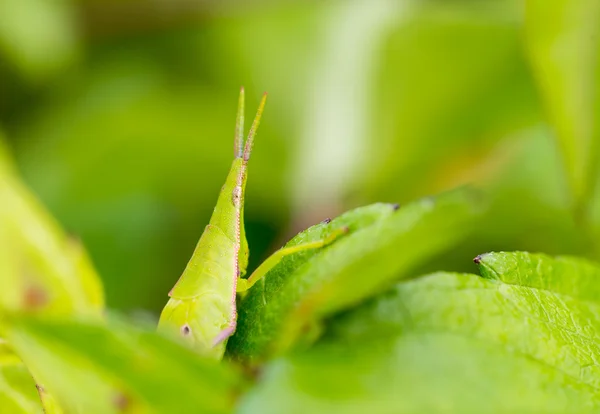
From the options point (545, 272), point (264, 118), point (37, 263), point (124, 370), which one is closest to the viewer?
point (124, 370)

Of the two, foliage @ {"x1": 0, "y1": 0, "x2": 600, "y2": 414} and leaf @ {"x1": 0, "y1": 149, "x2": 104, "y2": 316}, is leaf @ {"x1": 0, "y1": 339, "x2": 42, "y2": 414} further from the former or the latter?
leaf @ {"x1": 0, "y1": 149, "x2": 104, "y2": 316}

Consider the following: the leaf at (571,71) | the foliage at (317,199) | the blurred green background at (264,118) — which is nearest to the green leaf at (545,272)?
the foliage at (317,199)

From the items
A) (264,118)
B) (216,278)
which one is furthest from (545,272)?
(264,118)

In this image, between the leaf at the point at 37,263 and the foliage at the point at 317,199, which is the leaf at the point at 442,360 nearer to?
the foliage at the point at 317,199

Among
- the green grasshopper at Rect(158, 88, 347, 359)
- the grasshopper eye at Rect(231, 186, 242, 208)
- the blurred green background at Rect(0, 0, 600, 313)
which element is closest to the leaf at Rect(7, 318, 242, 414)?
the green grasshopper at Rect(158, 88, 347, 359)

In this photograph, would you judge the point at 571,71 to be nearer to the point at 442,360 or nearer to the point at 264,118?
the point at 442,360
